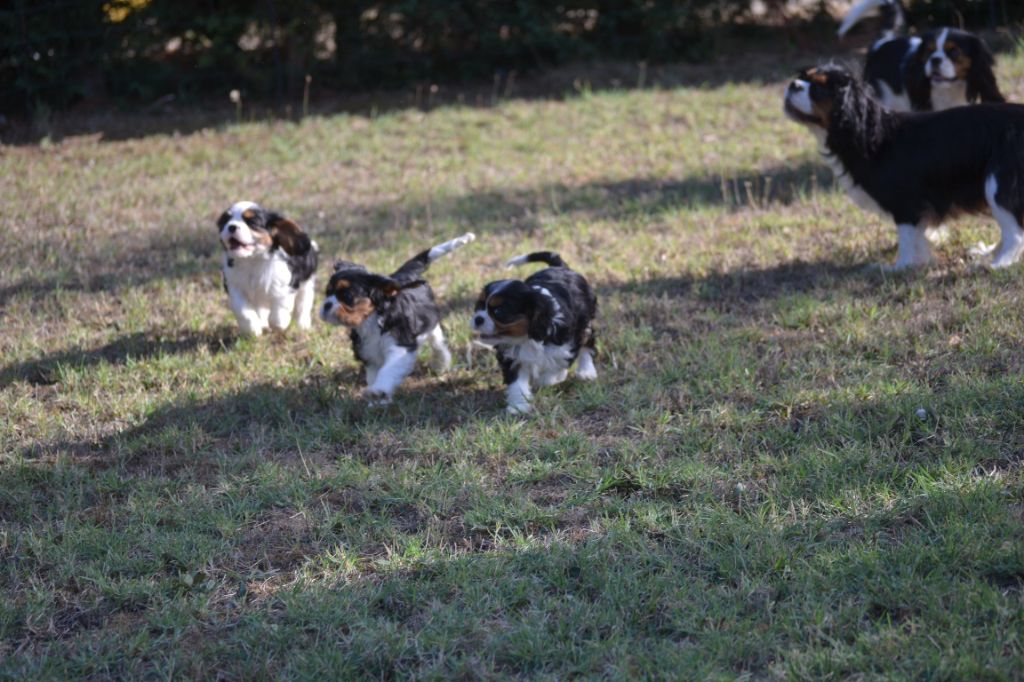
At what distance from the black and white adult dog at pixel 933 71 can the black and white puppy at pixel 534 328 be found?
3644mm

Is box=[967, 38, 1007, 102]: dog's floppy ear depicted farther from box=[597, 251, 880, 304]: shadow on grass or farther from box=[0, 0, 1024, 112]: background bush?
box=[0, 0, 1024, 112]: background bush

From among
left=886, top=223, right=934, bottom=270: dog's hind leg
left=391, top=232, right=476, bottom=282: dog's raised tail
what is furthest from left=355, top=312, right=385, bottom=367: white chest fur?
left=886, top=223, right=934, bottom=270: dog's hind leg

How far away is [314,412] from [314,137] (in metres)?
6.64

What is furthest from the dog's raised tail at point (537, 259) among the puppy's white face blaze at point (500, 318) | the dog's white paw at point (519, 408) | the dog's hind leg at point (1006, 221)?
the dog's hind leg at point (1006, 221)

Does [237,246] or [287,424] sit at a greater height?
[237,246]

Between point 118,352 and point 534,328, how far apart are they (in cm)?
269

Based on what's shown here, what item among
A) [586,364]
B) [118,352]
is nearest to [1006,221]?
[586,364]

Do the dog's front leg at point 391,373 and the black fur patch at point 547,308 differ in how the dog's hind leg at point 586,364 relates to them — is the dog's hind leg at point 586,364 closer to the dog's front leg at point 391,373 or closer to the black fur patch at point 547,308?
the black fur patch at point 547,308

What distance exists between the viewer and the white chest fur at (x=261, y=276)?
651 cm

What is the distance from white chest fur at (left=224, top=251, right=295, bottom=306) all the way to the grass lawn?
0.31 metres

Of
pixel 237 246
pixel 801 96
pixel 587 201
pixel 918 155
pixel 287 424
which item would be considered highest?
pixel 801 96

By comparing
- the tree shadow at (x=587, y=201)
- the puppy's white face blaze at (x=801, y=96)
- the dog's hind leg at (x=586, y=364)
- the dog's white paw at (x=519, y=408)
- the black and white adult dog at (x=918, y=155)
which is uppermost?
the puppy's white face blaze at (x=801, y=96)

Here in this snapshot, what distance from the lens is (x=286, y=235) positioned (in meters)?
6.51

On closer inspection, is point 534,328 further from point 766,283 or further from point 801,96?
point 801,96
